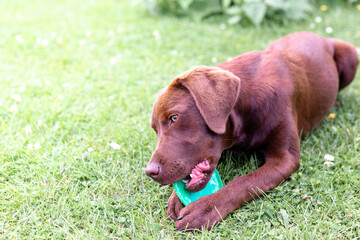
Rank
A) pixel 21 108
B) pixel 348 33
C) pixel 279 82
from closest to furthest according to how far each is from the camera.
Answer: pixel 279 82
pixel 21 108
pixel 348 33

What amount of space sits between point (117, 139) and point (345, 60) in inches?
104

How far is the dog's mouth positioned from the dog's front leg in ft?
0.42

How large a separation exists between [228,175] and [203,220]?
0.68 m

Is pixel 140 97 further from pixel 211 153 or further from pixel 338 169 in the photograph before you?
pixel 338 169

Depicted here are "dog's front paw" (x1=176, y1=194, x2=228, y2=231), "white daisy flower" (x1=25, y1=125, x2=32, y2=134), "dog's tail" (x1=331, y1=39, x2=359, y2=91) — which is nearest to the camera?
"dog's front paw" (x1=176, y1=194, x2=228, y2=231)

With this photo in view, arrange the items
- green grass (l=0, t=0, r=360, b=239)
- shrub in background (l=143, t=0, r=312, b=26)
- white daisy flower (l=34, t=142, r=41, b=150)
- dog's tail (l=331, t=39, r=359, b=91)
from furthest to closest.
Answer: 1. shrub in background (l=143, t=0, r=312, b=26)
2. dog's tail (l=331, t=39, r=359, b=91)
3. white daisy flower (l=34, t=142, r=41, b=150)
4. green grass (l=0, t=0, r=360, b=239)

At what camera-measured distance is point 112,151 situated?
338 cm

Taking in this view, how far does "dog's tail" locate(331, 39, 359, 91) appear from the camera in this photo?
13.7 feet

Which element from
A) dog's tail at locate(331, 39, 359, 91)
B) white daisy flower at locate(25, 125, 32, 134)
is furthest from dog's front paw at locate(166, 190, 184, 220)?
dog's tail at locate(331, 39, 359, 91)

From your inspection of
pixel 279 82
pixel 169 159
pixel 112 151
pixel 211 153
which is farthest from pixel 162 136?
pixel 279 82

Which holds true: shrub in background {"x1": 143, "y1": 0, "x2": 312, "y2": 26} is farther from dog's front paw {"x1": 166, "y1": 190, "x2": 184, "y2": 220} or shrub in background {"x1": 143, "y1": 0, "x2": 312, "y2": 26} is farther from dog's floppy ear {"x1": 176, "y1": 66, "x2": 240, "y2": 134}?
dog's front paw {"x1": 166, "y1": 190, "x2": 184, "y2": 220}

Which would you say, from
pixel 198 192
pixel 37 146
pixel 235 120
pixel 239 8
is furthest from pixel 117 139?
pixel 239 8

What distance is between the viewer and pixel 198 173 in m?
2.70

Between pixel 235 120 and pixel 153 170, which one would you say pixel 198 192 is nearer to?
pixel 153 170
